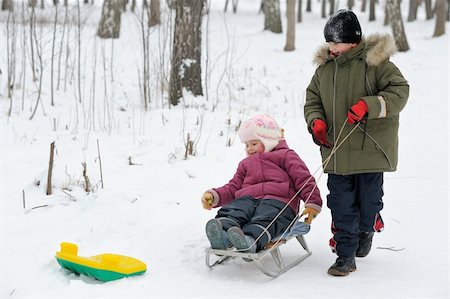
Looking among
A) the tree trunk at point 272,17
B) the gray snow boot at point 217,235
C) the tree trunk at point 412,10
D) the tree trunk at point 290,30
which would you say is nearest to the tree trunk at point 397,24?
the tree trunk at point 290,30

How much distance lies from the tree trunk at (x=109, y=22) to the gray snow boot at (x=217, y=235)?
12.7m

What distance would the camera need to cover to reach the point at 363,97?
3.47 meters

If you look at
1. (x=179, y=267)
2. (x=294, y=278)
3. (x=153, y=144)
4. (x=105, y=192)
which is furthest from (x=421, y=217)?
(x=153, y=144)

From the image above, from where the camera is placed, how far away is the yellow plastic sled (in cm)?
360

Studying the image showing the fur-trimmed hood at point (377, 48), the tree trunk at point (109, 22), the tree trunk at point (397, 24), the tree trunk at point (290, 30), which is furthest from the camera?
the tree trunk at point (290, 30)

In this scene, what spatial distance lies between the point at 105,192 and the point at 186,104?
342 cm

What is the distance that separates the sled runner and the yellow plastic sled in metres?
0.45

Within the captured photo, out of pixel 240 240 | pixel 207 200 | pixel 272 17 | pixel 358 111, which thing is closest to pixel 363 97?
pixel 358 111

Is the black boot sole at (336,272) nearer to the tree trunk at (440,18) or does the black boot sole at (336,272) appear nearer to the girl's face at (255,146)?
the girl's face at (255,146)

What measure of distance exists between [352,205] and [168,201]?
1852 mm

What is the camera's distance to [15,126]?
7188mm

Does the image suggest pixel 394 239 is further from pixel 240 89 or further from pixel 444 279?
pixel 240 89

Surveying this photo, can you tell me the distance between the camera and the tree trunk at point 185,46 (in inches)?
328

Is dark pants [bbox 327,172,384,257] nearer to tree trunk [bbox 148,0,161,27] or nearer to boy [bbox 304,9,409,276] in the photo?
boy [bbox 304,9,409,276]
